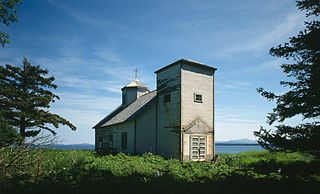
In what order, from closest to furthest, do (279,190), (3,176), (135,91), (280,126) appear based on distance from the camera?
(279,190), (3,176), (280,126), (135,91)

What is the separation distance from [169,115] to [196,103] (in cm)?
Answer: 253

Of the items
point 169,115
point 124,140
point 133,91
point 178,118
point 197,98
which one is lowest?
point 124,140

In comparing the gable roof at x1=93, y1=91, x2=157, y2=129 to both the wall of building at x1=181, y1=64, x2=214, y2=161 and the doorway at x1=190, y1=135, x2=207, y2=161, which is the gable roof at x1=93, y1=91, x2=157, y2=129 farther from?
Answer: the doorway at x1=190, y1=135, x2=207, y2=161

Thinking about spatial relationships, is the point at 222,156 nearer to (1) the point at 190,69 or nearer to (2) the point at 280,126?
(1) the point at 190,69

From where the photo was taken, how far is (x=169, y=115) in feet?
75.5

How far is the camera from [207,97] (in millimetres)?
23766

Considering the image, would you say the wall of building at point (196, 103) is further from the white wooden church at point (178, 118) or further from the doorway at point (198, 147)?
the doorway at point (198, 147)

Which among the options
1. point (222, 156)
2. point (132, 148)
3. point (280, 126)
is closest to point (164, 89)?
point (132, 148)

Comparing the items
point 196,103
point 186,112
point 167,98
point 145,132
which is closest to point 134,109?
point 145,132

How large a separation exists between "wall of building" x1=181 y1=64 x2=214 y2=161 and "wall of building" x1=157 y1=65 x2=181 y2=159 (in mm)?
493

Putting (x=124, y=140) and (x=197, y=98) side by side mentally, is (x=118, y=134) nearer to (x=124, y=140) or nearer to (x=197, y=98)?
(x=124, y=140)

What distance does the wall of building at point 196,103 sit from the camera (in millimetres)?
21984

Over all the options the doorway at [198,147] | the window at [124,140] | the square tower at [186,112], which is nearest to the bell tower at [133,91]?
the window at [124,140]

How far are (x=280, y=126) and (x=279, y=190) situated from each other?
444cm
